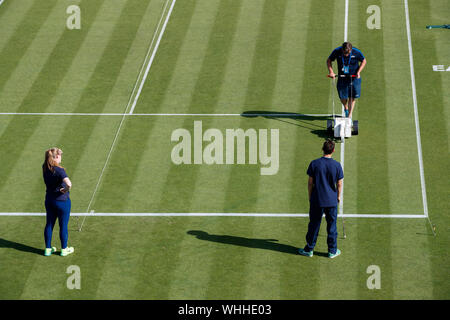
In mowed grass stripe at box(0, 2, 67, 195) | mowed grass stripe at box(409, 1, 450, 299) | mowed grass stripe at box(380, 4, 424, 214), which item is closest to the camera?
mowed grass stripe at box(409, 1, 450, 299)

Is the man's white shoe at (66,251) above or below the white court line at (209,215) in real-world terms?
above

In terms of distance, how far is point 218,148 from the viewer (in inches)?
723

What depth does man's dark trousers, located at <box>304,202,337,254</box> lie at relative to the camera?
13406 millimetres

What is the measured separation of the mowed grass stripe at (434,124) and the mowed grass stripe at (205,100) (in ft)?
13.4

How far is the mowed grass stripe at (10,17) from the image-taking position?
1006 inches

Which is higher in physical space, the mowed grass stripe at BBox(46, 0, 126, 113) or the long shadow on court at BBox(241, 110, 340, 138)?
the mowed grass stripe at BBox(46, 0, 126, 113)

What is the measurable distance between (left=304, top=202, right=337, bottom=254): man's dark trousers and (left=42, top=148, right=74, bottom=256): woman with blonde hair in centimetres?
435

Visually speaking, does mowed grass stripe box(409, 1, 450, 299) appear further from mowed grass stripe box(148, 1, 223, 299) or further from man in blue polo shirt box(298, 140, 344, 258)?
mowed grass stripe box(148, 1, 223, 299)

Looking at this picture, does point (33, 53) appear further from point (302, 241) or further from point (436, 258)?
point (436, 258)

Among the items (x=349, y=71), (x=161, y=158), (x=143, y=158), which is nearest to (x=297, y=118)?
(x=349, y=71)

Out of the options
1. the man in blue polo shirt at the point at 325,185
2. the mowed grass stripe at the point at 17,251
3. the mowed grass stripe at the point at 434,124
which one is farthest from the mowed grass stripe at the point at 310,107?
the mowed grass stripe at the point at 17,251

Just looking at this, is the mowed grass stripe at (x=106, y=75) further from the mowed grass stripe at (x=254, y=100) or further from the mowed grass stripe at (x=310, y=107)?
the mowed grass stripe at (x=310, y=107)

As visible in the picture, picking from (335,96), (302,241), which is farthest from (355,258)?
(335,96)

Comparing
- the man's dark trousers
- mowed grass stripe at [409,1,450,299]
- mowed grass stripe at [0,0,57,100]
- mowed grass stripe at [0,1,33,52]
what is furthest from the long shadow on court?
mowed grass stripe at [0,1,33,52]
